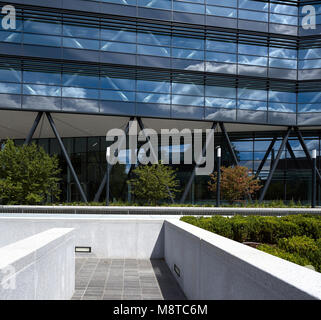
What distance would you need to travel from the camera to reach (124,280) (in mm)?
6035

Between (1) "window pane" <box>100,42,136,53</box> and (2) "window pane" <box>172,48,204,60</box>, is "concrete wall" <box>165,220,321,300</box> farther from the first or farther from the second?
(2) "window pane" <box>172,48,204,60</box>

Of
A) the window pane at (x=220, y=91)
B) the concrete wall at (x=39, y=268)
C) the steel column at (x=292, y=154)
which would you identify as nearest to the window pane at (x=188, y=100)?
the window pane at (x=220, y=91)

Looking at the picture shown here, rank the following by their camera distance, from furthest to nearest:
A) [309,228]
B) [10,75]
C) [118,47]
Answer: [118,47]
[10,75]
[309,228]

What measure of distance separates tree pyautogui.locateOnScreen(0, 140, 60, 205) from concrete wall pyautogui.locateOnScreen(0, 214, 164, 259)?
962cm

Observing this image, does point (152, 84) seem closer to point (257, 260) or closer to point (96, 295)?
point (96, 295)

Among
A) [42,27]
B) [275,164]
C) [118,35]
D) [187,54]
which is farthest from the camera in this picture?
[275,164]

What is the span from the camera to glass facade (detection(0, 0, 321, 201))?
1825 centimetres

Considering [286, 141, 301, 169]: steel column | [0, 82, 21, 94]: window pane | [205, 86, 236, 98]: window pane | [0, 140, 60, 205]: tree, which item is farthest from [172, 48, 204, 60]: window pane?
[0, 140, 60, 205]: tree

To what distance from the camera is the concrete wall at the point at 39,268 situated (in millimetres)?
2869

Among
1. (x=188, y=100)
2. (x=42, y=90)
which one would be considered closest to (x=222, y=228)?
(x=188, y=100)

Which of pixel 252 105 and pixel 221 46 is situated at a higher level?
pixel 221 46

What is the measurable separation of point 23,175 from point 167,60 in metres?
13.7

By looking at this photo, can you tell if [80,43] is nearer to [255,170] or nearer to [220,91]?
[220,91]
